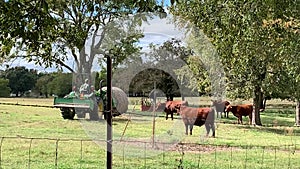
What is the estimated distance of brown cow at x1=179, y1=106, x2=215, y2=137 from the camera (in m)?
10.6

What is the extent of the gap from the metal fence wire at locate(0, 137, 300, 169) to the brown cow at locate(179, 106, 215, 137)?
2394 mm

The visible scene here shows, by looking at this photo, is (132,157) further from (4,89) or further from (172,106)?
(172,106)

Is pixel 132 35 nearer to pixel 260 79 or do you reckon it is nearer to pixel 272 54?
pixel 272 54

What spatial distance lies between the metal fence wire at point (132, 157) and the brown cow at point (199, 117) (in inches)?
94.2

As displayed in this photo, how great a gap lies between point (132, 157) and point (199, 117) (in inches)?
185

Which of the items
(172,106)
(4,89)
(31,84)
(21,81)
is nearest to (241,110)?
(172,106)

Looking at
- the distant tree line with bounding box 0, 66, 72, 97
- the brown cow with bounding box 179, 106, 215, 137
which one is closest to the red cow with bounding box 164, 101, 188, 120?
the brown cow with bounding box 179, 106, 215, 137

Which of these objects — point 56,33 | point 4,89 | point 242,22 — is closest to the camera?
point 56,33

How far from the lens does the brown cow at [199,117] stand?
10.6 meters

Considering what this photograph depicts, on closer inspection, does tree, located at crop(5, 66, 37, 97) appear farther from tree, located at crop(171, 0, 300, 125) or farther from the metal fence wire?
tree, located at crop(171, 0, 300, 125)

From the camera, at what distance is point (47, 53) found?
2936 mm

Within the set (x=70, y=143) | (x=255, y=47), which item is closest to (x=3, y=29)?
(x=70, y=143)

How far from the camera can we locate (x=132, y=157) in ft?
21.7

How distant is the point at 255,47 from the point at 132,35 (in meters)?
7.98
